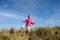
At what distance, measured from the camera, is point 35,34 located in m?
22.4

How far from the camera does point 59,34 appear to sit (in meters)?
21.8

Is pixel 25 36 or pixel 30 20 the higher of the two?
pixel 30 20

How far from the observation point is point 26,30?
22.6m

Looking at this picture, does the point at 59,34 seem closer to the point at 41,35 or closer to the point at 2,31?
the point at 41,35

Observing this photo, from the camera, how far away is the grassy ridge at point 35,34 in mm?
21016

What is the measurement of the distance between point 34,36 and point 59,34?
2162mm

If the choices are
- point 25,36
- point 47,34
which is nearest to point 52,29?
point 47,34

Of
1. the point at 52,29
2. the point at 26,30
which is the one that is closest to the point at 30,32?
the point at 26,30

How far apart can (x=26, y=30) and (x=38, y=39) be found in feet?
5.77

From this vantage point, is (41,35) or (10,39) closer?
(10,39)

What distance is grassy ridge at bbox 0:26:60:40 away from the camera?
2102 cm

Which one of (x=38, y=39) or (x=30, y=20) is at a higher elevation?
(x=30, y=20)

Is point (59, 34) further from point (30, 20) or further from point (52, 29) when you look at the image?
point (30, 20)

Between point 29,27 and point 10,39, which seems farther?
point 29,27
